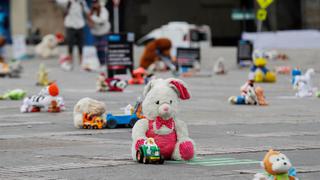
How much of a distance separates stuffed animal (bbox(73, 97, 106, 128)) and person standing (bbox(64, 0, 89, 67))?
1679 centimetres

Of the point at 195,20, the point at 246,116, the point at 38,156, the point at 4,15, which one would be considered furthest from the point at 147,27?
the point at 38,156

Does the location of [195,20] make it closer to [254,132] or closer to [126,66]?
[126,66]

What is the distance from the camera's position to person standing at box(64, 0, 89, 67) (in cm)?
3078

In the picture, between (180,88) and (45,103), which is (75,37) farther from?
(180,88)

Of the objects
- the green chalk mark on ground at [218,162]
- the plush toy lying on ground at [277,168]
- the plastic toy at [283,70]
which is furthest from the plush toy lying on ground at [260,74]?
the plush toy lying on ground at [277,168]

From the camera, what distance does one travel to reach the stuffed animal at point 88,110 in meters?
13.9

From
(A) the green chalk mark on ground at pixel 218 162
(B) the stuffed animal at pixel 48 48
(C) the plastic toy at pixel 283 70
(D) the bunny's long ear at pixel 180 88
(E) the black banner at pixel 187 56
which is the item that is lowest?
(A) the green chalk mark on ground at pixel 218 162

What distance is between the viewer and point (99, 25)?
31.6 meters

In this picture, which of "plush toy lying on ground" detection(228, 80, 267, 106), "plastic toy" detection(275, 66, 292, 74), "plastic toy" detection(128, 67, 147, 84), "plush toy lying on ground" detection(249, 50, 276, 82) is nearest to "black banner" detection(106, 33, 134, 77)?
"plastic toy" detection(128, 67, 147, 84)

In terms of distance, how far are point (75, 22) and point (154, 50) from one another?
3.77 metres

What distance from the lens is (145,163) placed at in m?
10.2

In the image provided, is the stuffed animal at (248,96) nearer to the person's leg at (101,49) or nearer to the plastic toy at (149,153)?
the plastic toy at (149,153)

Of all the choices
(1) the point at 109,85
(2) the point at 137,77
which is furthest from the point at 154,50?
(1) the point at 109,85

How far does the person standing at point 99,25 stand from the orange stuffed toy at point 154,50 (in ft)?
11.6
